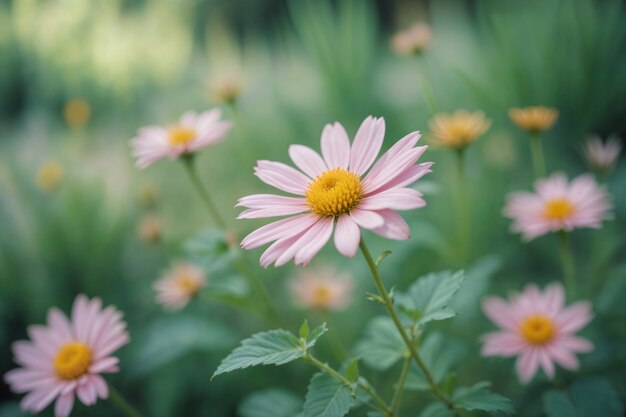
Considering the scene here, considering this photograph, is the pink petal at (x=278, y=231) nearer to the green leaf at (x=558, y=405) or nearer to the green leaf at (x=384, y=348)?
the green leaf at (x=384, y=348)

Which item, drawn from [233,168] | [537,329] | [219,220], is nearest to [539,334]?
[537,329]

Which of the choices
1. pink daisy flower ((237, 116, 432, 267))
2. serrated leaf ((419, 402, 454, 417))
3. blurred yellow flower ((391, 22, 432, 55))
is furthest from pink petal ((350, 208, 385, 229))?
blurred yellow flower ((391, 22, 432, 55))

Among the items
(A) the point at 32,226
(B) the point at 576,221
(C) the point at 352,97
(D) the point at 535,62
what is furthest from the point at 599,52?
(A) the point at 32,226

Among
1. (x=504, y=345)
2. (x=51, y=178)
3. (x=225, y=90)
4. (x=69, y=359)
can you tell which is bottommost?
(x=504, y=345)

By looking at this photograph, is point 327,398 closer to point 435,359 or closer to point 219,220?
point 435,359

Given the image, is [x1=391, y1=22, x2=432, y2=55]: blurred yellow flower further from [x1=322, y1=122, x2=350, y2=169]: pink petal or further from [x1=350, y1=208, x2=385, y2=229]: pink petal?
[x1=350, y1=208, x2=385, y2=229]: pink petal
